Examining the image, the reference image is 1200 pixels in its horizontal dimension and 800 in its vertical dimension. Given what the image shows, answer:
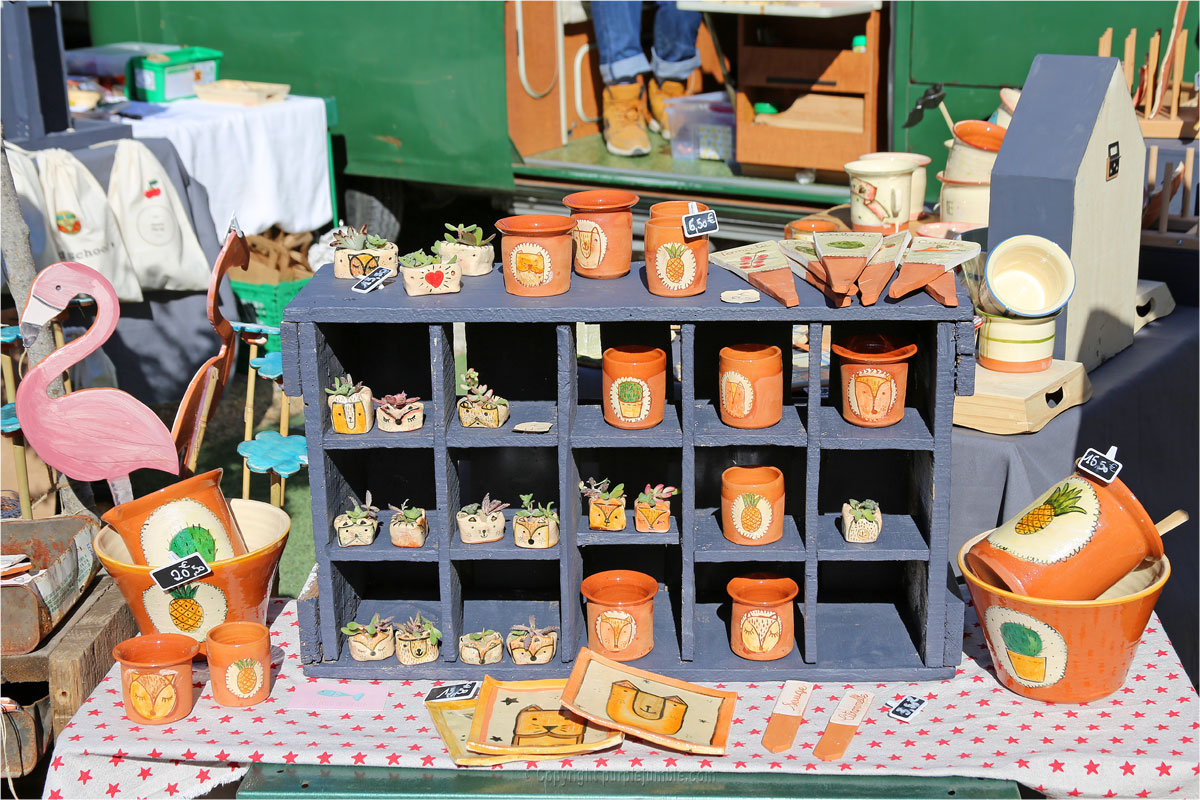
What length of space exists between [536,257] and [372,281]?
1.18 feet

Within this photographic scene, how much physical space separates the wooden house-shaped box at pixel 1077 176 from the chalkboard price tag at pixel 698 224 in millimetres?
1060

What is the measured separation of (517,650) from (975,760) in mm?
940

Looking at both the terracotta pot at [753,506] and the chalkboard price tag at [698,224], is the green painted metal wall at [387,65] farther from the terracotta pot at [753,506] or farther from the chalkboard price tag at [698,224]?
the terracotta pot at [753,506]

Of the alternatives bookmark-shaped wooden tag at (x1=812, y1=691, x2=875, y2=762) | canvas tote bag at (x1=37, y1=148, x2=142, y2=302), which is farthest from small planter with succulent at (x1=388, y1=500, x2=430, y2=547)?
canvas tote bag at (x1=37, y1=148, x2=142, y2=302)

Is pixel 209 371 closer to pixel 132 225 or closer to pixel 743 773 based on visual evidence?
pixel 743 773

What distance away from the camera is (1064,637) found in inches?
96.6

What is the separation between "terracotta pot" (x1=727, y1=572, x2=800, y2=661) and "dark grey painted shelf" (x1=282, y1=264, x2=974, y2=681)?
28 mm

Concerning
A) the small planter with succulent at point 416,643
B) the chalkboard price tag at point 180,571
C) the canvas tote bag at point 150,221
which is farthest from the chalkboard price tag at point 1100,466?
the canvas tote bag at point 150,221

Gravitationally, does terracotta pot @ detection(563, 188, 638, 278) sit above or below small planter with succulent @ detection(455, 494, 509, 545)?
above

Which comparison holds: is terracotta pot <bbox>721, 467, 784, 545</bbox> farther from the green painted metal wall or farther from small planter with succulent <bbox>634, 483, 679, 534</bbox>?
the green painted metal wall

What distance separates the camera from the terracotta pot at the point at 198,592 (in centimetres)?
272

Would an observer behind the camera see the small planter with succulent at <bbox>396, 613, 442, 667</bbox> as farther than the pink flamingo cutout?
No

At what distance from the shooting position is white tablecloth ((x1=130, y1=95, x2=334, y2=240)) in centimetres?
598

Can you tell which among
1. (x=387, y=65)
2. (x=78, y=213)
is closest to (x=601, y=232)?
(x=78, y=213)
